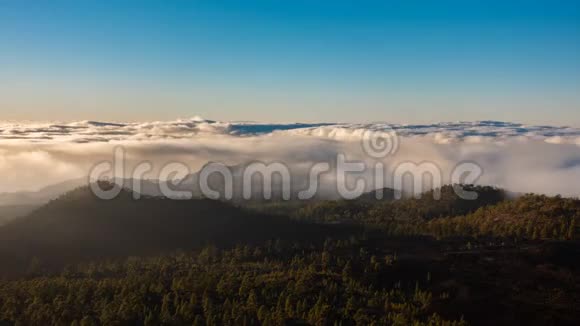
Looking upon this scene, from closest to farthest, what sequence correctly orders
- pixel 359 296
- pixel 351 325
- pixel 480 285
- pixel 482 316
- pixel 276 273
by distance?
pixel 351 325 → pixel 482 316 → pixel 359 296 → pixel 480 285 → pixel 276 273

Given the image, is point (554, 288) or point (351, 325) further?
point (554, 288)

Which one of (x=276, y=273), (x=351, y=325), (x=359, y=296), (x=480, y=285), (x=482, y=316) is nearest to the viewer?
(x=351, y=325)

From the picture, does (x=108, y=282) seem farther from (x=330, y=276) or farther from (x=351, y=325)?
(x=351, y=325)

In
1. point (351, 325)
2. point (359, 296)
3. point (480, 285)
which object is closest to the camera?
point (351, 325)

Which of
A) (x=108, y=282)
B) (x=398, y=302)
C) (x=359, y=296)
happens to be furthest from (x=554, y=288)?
(x=108, y=282)

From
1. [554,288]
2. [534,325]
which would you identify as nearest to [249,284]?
[534,325]

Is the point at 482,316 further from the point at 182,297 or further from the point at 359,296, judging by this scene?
the point at 182,297
